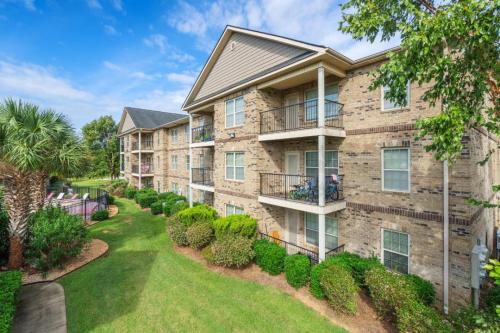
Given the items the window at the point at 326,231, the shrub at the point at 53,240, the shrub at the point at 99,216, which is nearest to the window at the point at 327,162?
the window at the point at 326,231

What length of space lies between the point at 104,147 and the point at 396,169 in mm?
54397

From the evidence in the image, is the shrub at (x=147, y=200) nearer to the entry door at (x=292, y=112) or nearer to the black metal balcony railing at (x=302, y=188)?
the black metal balcony railing at (x=302, y=188)

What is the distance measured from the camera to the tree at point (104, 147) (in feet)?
145

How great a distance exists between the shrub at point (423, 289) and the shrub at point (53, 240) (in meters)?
13.0

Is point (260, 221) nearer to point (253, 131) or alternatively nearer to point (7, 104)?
point (253, 131)

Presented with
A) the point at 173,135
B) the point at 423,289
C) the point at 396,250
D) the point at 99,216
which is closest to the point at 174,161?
the point at 173,135

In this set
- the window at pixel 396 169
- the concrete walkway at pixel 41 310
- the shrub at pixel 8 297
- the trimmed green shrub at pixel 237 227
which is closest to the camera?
the shrub at pixel 8 297

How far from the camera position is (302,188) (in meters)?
10.1

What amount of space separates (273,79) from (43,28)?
11.6 m

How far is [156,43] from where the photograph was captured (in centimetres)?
1380

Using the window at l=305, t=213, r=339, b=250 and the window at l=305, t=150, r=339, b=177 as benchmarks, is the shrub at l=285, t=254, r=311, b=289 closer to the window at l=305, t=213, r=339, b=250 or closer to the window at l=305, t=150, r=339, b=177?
the window at l=305, t=213, r=339, b=250

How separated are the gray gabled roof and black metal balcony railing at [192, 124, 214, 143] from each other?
13743 millimetres

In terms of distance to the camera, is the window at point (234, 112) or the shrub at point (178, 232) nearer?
the shrub at point (178, 232)

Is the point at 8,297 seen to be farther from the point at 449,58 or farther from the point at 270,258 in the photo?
the point at 449,58
